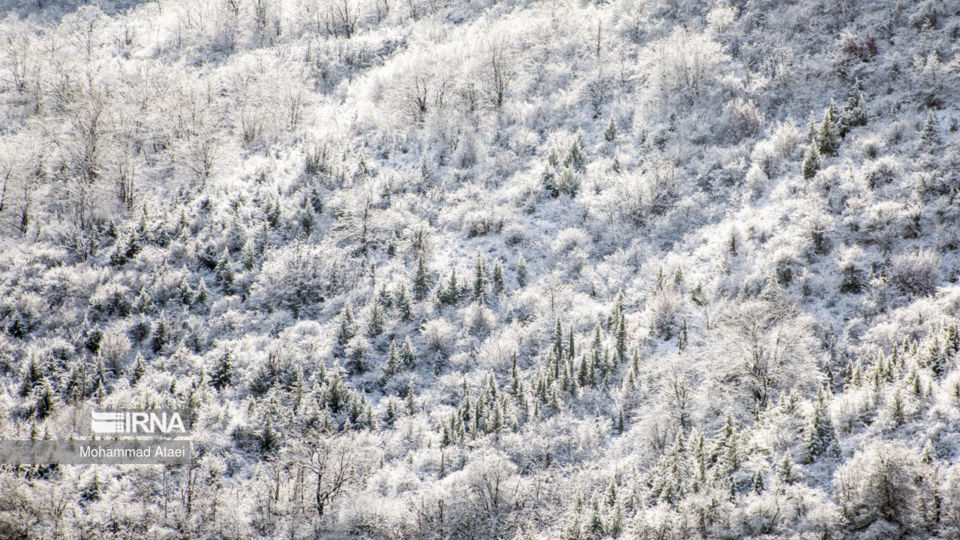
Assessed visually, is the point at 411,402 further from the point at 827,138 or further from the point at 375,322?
the point at 827,138

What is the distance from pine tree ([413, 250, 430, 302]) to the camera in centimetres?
3884

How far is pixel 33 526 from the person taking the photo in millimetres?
25203

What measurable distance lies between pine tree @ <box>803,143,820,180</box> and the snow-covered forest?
0.13m

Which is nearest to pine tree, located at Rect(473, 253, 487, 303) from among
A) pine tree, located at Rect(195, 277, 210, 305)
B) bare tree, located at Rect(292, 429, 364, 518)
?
bare tree, located at Rect(292, 429, 364, 518)

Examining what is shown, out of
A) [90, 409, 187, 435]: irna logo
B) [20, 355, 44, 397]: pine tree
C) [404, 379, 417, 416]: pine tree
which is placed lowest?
[404, 379, 417, 416]: pine tree

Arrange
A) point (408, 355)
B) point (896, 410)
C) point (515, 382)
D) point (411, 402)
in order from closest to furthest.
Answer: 1. point (896, 410)
2. point (515, 382)
3. point (411, 402)
4. point (408, 355)

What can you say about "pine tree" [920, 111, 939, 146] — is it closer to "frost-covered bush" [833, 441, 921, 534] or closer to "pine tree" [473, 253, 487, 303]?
"frost-covered bush" [833, 441, 921, 534]

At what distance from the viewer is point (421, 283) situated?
128ft

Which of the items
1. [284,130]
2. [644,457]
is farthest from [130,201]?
[644,457]

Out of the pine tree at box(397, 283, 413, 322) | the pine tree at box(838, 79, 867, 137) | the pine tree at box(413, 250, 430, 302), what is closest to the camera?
the pine tree at box(397, 283, 413, 322)

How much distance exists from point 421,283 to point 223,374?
11.7 m

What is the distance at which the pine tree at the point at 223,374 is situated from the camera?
33.7m

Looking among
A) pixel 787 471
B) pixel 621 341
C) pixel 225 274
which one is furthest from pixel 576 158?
pixel 787 471

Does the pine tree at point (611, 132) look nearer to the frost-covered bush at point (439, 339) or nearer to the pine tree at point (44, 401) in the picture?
the frost-covered bush at point (439, 339)
